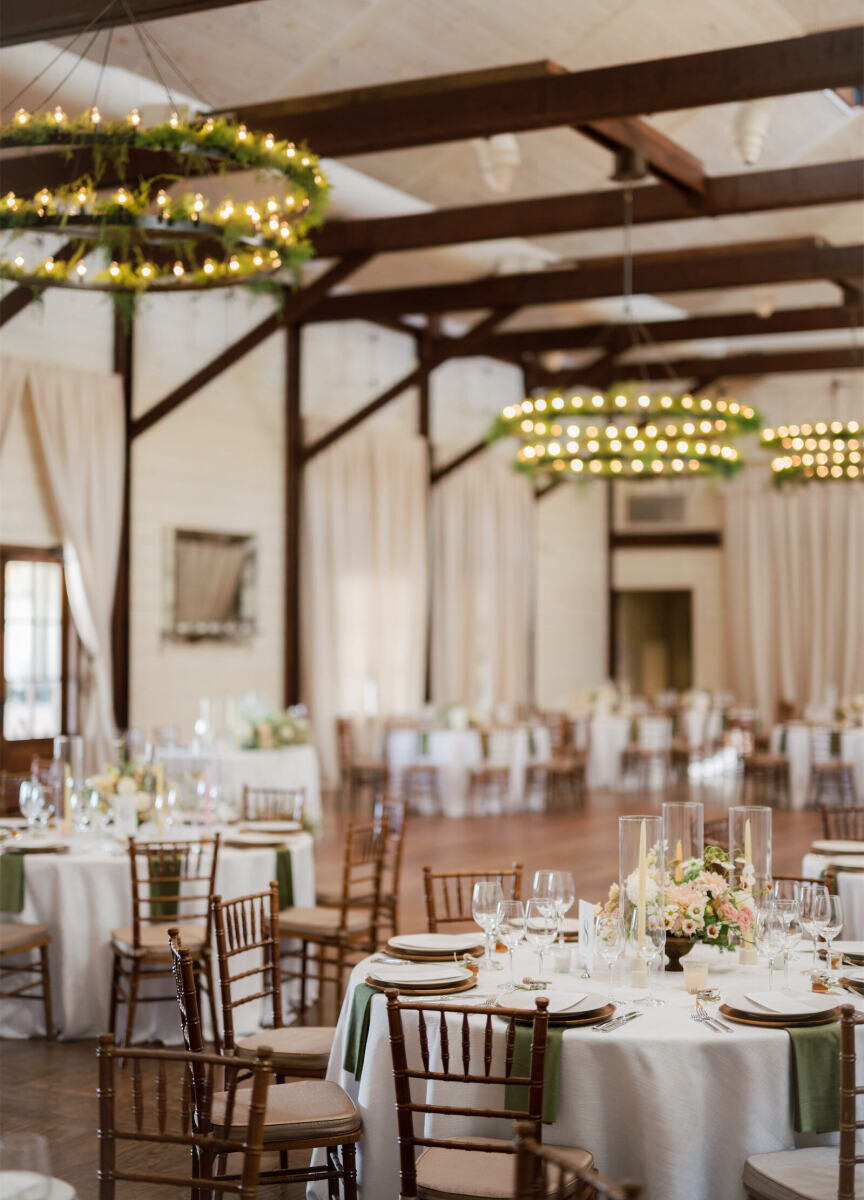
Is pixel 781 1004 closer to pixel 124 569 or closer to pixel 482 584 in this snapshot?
pixel 124 569

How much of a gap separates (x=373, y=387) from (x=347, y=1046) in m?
12.4

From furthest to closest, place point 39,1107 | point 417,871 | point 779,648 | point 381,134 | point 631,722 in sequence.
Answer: point 779,648 < point 631,722 < point 417,871 < point 381,134 < point 39,1107

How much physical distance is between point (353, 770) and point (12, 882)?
7.05 meters

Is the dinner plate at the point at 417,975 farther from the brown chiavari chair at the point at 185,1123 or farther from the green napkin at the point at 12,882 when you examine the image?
the green napkin at the point at 12,882

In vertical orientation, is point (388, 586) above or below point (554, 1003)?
above

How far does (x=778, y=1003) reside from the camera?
11.4ft

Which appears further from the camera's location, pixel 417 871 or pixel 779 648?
pixel 779 648

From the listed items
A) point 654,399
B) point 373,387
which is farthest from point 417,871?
point 373,387

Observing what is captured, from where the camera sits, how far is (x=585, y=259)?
541 inches

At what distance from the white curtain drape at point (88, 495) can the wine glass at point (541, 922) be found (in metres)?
8.09

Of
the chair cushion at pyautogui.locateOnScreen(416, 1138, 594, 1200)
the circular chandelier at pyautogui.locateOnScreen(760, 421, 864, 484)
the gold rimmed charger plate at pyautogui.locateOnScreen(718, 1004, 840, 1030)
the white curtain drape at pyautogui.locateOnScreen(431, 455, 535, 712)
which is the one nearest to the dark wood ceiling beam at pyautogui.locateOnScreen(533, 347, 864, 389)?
the white curtain drape at pyautogui.locateOnScreen(431, 455, 535, 712)

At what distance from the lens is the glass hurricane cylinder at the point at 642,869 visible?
12.3ft

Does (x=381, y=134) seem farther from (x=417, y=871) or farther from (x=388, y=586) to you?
(x=388, y=586)

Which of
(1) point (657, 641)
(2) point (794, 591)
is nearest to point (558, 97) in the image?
(2) point (794, 591)
